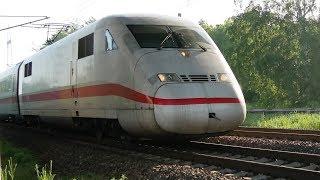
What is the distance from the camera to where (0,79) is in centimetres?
2764

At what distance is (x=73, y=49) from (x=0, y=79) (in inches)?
655

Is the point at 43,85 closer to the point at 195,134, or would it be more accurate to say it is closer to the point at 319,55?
the point at 195,134

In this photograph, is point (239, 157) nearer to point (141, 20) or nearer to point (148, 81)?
point (148, 81)

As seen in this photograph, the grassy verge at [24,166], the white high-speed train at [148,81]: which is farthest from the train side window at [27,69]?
the grassy verge at [24,166]

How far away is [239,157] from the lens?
8633mm

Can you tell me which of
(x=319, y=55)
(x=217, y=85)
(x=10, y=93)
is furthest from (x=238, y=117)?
(x=319, y=55)

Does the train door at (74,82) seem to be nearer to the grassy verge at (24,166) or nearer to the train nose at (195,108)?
the grassy verge at (24,166)

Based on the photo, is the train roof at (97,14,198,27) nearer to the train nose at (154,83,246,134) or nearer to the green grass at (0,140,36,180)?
the train nose at (154,83,246,134)

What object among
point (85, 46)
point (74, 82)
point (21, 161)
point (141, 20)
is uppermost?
point (141, 20)

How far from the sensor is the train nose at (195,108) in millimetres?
8562

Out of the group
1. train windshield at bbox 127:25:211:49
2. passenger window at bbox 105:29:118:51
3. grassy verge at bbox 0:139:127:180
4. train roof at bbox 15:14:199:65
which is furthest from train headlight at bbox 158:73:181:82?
grassy verge at bbox 0:139:127:180

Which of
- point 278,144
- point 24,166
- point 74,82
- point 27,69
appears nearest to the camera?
point 24,166

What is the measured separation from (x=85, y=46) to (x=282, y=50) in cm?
2932

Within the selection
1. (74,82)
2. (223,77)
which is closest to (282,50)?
(74,82)
